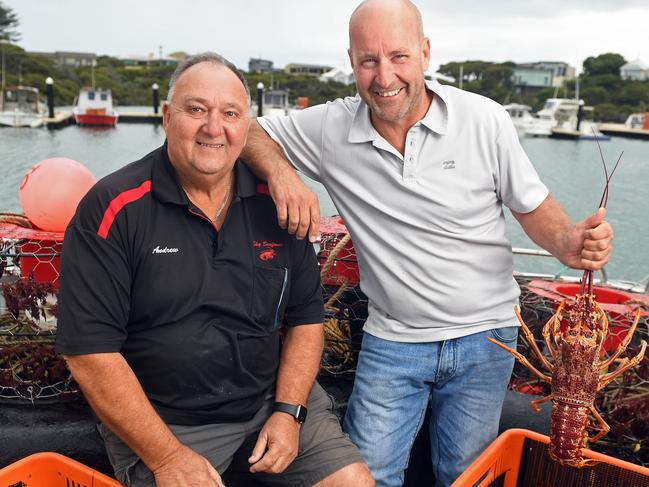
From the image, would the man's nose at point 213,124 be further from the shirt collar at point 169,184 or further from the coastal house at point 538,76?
the coastal house at point 538,76

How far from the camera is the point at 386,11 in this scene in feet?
6.58

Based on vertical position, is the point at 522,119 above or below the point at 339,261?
above

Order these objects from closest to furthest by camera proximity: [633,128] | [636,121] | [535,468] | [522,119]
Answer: [535,468]
[522,119]
[633,128]
[636,121]

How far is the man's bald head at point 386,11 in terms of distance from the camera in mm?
2007

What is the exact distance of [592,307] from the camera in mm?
1886

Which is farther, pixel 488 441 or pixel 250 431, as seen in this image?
pixel 488 441

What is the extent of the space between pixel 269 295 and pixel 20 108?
36221 mm

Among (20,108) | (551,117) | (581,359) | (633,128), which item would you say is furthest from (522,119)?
(581,359)

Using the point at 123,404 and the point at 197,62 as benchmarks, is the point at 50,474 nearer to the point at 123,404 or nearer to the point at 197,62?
the point at 123,404

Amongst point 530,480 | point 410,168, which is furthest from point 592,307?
point 410,168

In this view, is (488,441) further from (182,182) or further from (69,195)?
(69,195)

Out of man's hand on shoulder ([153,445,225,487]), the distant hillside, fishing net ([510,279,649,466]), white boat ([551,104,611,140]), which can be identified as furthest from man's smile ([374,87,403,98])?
white boat ([551,104,611,140])

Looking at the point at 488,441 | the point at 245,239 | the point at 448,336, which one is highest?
the point at 245,239

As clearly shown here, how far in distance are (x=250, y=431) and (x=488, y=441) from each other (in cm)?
84
